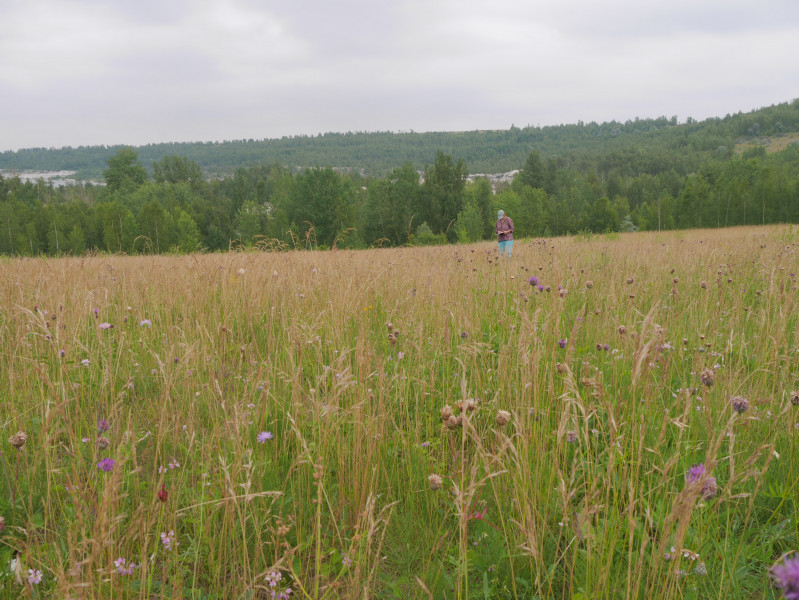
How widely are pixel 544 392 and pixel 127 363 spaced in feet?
8.66

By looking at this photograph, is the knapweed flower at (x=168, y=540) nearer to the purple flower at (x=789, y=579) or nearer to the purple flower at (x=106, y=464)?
the purple flower at (x=106, y=464)

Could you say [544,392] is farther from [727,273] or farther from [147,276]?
[147,276]

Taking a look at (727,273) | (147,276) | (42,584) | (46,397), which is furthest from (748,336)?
(147,276)

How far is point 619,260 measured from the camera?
7.24 m

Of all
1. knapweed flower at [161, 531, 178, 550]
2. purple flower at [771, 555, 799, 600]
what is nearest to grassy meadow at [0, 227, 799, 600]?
knapweed flower at [161, 531, 178, 550]

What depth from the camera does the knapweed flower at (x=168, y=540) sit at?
146 cm


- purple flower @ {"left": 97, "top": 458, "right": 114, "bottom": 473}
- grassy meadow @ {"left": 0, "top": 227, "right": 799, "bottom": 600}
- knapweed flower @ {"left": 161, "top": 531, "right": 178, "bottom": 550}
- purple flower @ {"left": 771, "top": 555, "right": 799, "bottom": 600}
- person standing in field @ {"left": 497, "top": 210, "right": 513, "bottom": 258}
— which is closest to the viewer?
purple flower @ {"left": 771, "top": 555, "right": 799, "bottom": 600}

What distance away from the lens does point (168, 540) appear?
1462 millimetres

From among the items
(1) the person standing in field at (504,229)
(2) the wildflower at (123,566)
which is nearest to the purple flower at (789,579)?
(2) the wildflower at (123,566)

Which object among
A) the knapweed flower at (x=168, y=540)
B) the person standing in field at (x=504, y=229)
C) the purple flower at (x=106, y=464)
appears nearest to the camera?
the knapweed flower at (x=168, y=540)

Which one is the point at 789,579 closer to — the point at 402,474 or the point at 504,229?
the point at 402,474

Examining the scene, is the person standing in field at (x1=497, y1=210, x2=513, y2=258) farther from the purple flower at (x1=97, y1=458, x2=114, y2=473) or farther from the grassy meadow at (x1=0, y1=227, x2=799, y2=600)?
the purple flower at (x1=97, y1=458, x2=114, y2=473)

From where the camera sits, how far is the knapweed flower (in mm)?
1459

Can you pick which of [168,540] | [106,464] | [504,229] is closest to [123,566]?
[168,540]
